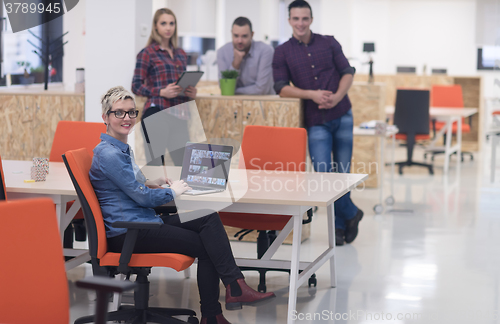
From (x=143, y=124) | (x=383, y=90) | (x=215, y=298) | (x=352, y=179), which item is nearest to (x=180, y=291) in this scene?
(x=215, y=298)

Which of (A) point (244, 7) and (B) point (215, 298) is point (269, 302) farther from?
(A) point (244, 7)

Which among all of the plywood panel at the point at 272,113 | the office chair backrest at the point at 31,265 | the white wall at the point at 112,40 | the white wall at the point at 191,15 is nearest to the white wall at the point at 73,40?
the white wall at the point at 191,15

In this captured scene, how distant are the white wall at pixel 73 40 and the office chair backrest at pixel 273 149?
537 centimetres

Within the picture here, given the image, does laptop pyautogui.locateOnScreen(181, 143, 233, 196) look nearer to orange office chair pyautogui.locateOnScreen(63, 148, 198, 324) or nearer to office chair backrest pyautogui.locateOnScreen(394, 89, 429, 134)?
orange office chair pyautogui.locateOnScreen(63, 148, 198, 324)

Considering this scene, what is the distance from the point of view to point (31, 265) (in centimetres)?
194

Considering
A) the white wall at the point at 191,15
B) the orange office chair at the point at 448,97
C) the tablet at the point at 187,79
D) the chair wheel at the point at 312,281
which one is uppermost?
the white wall at the point at 191,15

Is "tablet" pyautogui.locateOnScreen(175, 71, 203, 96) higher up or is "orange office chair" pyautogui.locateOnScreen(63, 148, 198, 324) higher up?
"tablet" pyautogui.locateOnScreen(175, 71, 203, 96)

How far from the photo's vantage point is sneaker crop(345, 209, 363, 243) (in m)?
4.80

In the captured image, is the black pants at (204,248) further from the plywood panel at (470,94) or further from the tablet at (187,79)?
the plywood panel at (470,94)

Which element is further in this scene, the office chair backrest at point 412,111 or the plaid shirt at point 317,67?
the office chair backrest at point 412,111

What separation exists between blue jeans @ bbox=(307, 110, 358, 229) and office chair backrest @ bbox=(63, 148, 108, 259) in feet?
7.05

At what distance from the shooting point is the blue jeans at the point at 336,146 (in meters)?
4.59

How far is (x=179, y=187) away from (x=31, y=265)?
1.10 metres

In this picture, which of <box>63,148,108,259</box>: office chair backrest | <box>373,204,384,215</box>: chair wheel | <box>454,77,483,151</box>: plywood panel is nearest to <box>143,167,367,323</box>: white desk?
<box>63,148,108,259</box>: office chair backrest
